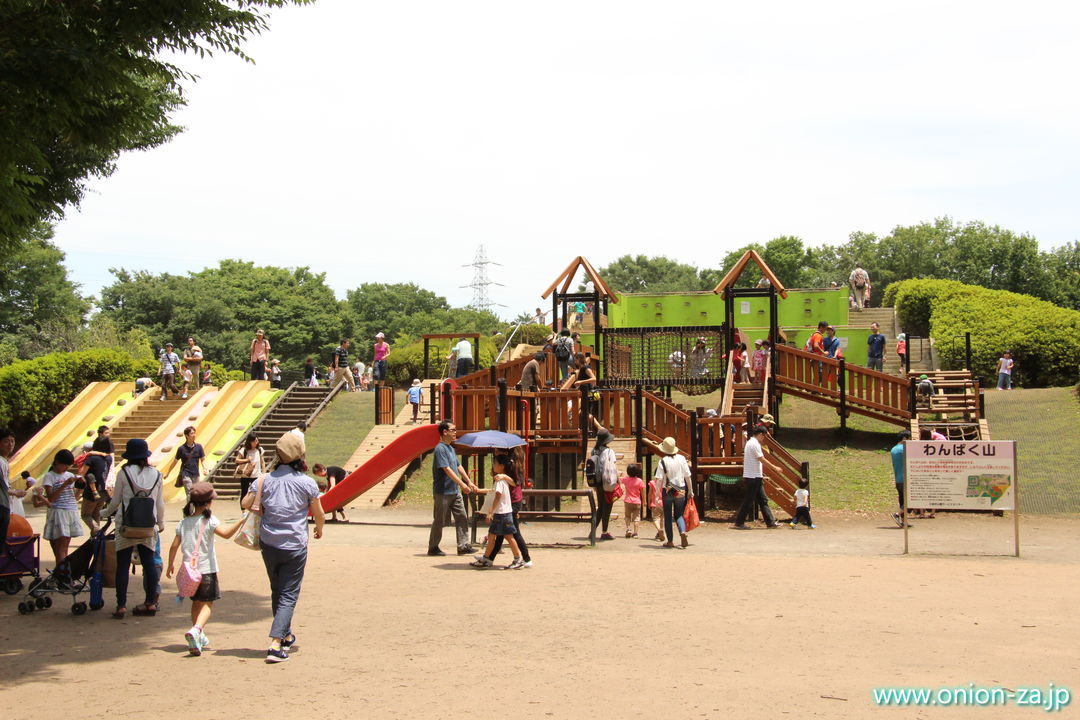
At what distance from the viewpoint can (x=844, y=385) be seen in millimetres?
23266

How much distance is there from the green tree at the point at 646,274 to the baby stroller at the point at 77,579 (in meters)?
99.0

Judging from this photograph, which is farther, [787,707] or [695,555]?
[695,555]

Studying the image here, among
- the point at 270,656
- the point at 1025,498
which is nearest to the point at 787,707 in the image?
the point at 270,656

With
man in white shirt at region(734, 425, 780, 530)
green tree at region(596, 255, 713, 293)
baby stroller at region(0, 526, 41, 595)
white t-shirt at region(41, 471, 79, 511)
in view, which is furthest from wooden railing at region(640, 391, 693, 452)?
green tree at region(596, 255, 713, 293)

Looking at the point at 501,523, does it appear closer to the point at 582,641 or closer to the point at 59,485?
the point at 582,641

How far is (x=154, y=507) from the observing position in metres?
9.95

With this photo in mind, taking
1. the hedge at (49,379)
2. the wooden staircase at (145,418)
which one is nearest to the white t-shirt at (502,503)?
the wooden staircase at (145,418)

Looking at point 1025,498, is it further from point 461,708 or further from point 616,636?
point 461,708

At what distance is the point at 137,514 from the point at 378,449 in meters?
14.7

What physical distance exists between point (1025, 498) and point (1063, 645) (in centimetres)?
1135

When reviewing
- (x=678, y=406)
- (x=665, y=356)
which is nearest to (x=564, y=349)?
(x=678, y=406)

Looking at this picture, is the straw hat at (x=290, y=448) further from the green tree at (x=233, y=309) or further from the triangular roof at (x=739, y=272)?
the green tree at (x=233, y=309)

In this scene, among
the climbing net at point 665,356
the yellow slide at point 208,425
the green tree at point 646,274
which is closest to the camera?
the climbing net at point 665,356

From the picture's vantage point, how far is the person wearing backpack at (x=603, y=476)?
16.2m
